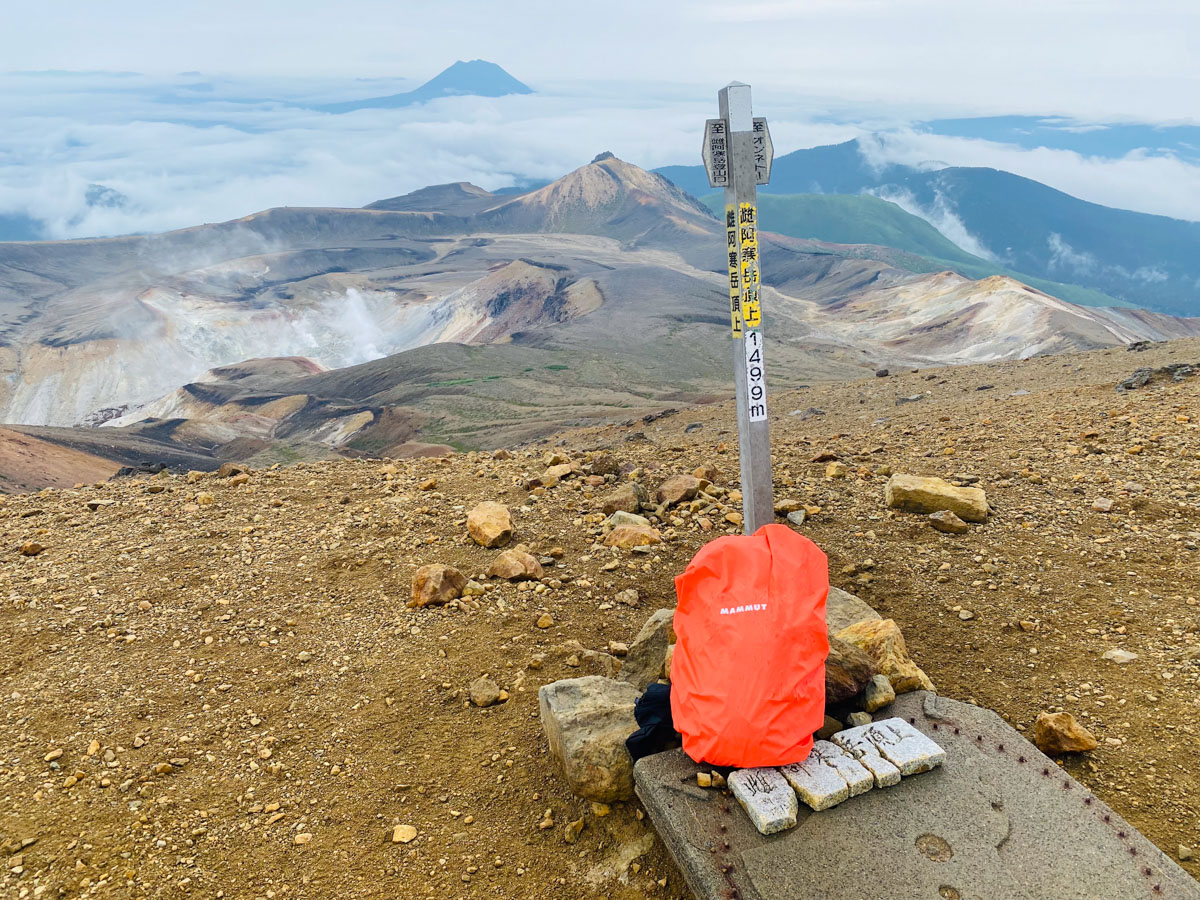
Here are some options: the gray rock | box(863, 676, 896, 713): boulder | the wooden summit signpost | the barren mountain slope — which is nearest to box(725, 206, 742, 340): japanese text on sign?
the wooden summit signpost

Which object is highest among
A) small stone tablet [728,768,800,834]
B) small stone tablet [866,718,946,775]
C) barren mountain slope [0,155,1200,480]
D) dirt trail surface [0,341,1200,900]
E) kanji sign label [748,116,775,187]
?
kanji sign label [748,116,775,187]

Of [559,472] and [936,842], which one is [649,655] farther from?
[559,472]

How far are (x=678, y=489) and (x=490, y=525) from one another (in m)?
A: 1.98

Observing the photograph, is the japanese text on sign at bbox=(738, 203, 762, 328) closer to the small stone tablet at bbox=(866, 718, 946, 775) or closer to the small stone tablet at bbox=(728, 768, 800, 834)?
the small stone tablet at bbox=(866, 718, 946, 775)

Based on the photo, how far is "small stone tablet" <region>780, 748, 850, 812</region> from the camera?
11.9 ft

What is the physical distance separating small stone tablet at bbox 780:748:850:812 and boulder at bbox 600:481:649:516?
3880 millimetres

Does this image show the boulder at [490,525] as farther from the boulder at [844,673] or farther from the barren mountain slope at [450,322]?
the barren mountain slope at [450,322]

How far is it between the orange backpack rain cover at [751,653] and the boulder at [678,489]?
345 cm

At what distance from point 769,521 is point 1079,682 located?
223 cm

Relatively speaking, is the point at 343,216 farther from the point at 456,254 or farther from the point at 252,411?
the point at 252,411

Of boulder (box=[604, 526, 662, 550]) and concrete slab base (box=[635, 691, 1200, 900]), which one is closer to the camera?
concrete slab base (box=[635, 691, 1200, 900])

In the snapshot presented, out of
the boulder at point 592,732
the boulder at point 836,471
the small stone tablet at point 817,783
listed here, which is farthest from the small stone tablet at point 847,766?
the boulder at point 836,471

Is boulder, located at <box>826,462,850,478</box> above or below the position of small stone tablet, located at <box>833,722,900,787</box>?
below

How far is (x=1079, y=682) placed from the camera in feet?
16.0
